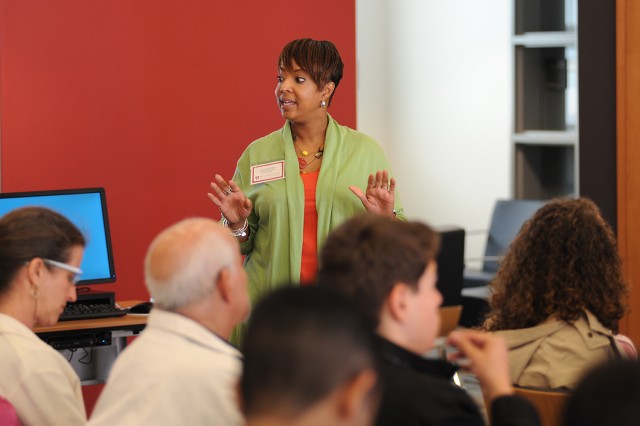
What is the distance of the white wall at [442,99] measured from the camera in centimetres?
949

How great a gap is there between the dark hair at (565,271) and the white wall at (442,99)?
6.30 metres

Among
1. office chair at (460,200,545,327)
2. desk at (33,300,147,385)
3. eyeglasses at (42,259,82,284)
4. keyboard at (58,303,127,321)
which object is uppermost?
eyeglasses at (42,259,82,284)

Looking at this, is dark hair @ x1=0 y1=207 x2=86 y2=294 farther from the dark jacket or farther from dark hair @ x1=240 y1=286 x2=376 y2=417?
dark hair @ x1=240 y1=286 x2=376 y2=417

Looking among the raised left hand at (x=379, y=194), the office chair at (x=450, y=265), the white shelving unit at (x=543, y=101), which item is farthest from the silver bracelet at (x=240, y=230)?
the white shelving unit at (x=543, y=101)

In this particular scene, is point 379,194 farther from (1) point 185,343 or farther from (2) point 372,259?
(2) point 372,259

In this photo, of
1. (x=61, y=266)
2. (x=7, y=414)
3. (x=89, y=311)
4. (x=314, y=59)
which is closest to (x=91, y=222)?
(x=89, y=311)

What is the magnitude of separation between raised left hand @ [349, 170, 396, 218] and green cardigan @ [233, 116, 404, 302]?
97 millimetres

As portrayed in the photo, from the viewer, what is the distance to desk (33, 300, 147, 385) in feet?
13.6

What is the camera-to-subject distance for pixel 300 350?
3.99ft

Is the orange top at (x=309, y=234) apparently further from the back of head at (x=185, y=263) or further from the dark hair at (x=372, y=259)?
the dark hair at (x=372, y=259)

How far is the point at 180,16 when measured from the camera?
16.7 ft

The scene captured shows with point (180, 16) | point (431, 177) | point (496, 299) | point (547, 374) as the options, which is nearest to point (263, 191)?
point (496, 299)

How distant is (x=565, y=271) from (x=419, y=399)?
121 centimetres

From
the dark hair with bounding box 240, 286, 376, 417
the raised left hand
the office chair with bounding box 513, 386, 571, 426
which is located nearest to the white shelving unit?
the raised left hand
